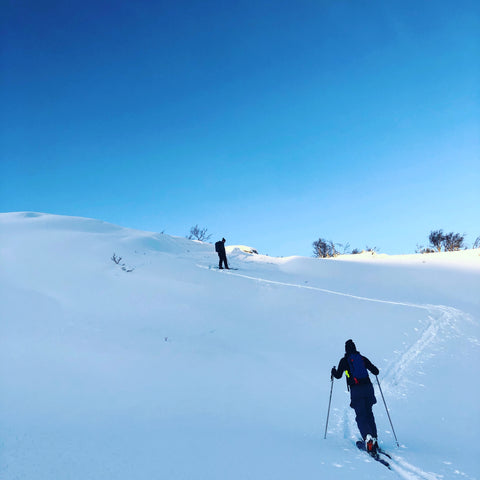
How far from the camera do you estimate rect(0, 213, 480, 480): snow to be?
377 cm

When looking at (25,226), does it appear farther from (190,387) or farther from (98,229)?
(190,387)

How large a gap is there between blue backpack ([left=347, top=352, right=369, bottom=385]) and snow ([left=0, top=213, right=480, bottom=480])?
0.88 metres

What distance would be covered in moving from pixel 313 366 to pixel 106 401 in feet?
15.7

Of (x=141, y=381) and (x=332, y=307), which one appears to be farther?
(x=332, y=307)

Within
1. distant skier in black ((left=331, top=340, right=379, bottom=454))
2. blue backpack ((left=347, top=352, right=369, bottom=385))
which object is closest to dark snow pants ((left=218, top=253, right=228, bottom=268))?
distant skier in black ((left=331, top=340, right=379, bottom=454))

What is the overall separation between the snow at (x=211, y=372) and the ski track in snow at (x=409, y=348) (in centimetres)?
5

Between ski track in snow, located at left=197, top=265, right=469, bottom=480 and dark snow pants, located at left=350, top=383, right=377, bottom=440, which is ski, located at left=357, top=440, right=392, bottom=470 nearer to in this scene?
ski track in snow, located at left=197, top=265, right=469, bottom=480

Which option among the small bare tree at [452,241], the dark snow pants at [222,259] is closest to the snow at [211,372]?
the dark snow pants at [222,259]

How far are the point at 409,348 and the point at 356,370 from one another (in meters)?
4.65

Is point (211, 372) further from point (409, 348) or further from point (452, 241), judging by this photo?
point (452, 241)

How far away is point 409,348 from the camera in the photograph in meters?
8.88

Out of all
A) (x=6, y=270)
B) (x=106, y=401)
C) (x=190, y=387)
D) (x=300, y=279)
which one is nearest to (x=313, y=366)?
(x=190, y=387)

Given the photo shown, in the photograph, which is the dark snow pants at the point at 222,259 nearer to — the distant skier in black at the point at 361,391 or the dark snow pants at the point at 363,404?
the distant skier in black at the point at 361,391

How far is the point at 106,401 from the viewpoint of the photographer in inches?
193
